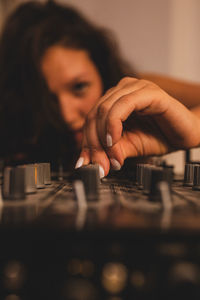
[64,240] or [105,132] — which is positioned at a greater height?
[105,132]

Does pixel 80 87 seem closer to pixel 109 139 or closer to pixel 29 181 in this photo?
pixel 109 139

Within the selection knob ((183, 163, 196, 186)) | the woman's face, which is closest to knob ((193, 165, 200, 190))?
knob ((183, 163, 196, 186))

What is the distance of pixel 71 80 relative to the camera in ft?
3.34

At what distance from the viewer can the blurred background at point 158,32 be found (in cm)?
137

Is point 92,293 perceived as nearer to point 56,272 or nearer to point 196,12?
point 56,272

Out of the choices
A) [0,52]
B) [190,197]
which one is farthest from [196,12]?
[190,197]

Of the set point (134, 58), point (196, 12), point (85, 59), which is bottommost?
point (85, 59)

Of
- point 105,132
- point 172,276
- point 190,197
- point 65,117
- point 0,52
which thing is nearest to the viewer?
point 172,276

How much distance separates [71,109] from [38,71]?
201 mm

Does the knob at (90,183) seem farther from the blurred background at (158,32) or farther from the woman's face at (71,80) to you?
the blurred background at (158,32)

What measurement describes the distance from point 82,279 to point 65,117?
933 mm

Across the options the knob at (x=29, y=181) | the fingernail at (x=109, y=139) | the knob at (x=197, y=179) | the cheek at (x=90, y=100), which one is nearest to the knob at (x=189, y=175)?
the knob at (x=197, y=179)

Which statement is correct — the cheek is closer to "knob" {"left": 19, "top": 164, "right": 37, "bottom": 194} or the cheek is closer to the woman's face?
the woman's face

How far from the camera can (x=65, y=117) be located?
109 cm
